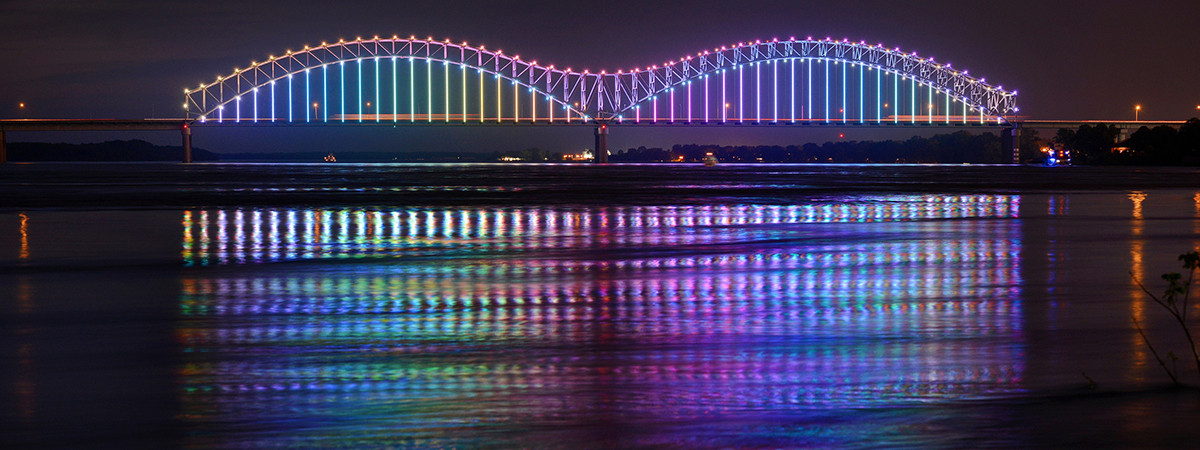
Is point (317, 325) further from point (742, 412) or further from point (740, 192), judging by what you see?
point (740, 192)

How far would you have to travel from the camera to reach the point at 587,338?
20.7 ft

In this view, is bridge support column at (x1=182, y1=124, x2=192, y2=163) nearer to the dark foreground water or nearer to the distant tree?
the distant tree

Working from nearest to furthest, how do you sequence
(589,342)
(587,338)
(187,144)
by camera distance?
(589,342), (587,338), (187,144)

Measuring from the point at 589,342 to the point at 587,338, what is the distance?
0.14 m

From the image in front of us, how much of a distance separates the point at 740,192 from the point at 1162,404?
24.6 m

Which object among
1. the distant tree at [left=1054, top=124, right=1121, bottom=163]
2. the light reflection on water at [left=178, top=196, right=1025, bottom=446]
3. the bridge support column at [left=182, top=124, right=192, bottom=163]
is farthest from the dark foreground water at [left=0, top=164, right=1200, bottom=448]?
the bridge support column at [left=182, top=124, right=192, bottom=163]

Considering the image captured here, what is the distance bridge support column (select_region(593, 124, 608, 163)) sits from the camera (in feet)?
412

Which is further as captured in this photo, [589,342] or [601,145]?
[601,145]

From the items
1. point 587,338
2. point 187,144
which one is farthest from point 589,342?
point 187,144

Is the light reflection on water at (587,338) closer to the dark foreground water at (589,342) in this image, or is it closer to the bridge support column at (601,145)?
the dark foreground water at (589,342)

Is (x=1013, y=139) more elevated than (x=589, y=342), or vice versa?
(x=1013, y=139)

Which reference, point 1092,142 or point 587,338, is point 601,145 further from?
point 587,338

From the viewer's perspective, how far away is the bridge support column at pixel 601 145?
12556cm

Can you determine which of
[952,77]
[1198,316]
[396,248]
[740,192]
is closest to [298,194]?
[740,192]
